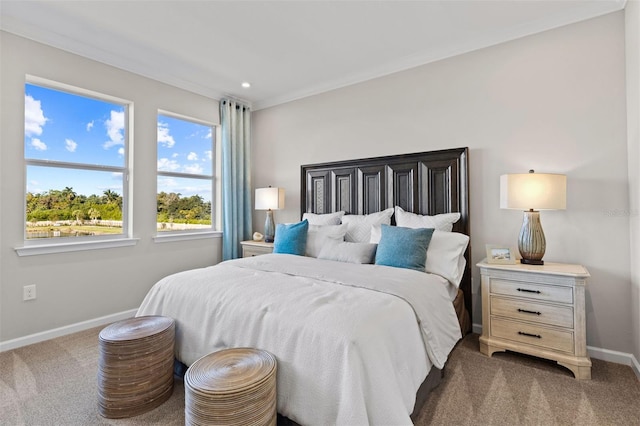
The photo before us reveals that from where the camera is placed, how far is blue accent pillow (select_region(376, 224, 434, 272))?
2443 millimetres

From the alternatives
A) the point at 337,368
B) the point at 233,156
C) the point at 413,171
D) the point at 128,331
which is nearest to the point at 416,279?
the point at 337,368

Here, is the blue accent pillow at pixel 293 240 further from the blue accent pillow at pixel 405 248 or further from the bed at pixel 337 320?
the blue accent pillow at pixel 405 248

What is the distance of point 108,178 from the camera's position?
131 inches

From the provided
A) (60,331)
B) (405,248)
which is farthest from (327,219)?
(60,331)

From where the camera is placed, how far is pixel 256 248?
13.2 ft

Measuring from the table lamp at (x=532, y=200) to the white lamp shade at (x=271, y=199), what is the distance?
2.54 m

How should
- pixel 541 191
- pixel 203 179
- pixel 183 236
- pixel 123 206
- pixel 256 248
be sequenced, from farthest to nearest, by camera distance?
pixel 203 179, pixel 256 248, pixel 183 236, pixel 123 206, pixel 541 191

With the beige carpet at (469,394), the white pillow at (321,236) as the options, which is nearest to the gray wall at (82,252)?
the beige carpet at (469,394)

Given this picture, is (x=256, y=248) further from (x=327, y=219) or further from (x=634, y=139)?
(x=634, y=139)

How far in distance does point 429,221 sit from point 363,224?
0.67 metres

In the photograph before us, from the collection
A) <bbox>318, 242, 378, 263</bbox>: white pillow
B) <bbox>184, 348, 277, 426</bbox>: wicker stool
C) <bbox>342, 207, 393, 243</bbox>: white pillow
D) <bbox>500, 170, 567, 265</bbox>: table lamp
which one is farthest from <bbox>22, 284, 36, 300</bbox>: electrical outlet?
<bbox>500, 170, 567, 265</bbox>: table lamp

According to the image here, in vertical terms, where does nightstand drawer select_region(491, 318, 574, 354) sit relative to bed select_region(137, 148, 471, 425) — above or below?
below

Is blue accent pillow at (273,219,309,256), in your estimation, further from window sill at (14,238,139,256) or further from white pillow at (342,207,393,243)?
window sill at (14,238,139,256)

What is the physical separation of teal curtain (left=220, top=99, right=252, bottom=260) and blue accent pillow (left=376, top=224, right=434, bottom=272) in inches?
94.2
